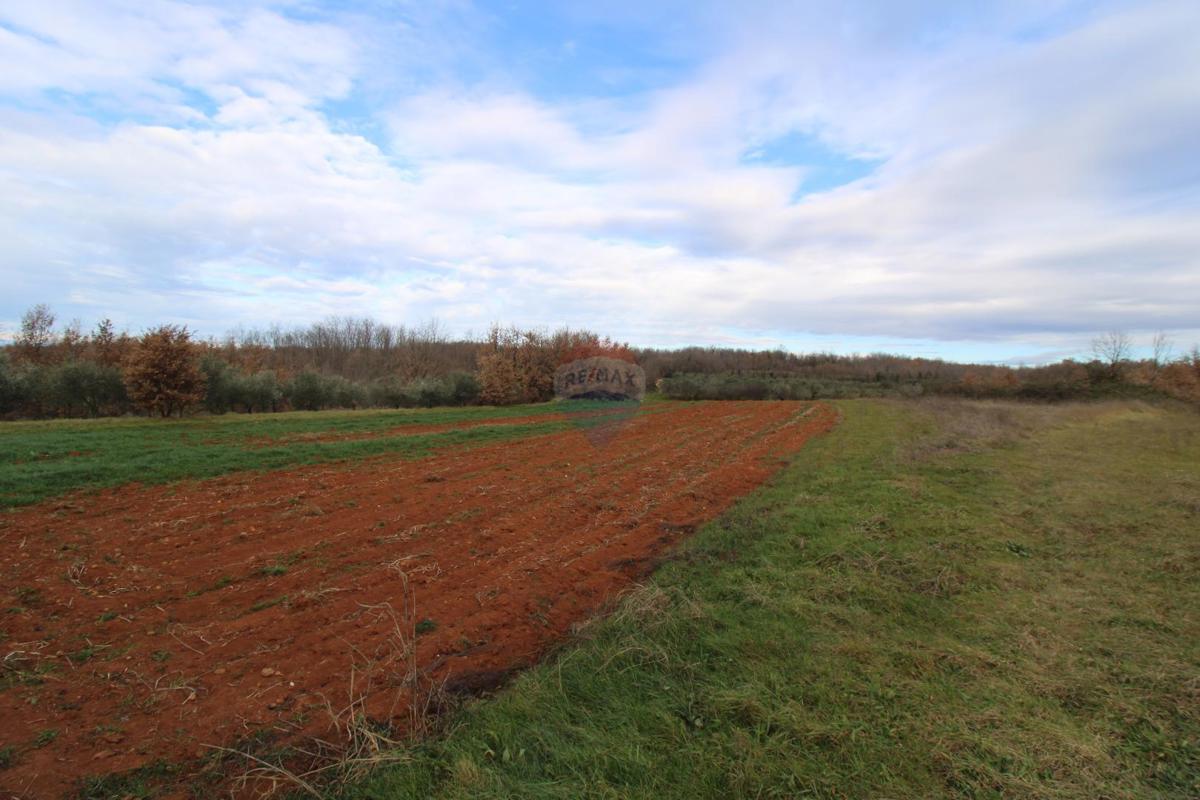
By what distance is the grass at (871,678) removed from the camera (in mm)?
2488

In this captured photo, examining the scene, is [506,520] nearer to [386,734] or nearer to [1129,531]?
[386,734]

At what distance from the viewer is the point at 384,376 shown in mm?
39875

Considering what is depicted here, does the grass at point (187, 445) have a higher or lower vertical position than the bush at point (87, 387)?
lower

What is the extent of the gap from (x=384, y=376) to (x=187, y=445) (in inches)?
1121

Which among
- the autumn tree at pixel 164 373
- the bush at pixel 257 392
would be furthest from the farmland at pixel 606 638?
the bush at pixel 257 392

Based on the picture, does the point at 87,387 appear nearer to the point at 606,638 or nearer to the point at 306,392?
the point at 306,392

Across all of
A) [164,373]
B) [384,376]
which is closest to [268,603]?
[164,373]

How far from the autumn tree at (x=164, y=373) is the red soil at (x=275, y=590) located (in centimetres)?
1232

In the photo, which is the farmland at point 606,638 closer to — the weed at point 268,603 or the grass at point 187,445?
the weed at point 268,603

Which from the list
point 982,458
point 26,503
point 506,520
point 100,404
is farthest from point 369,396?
point 982,458

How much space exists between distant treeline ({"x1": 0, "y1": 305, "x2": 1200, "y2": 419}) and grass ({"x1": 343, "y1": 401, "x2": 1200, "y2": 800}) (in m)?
21.1

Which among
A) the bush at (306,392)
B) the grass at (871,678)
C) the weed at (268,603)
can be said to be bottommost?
the weed at (268,603)

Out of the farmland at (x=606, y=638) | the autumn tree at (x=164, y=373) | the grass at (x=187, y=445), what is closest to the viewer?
the farmland at (x=606, y=638)

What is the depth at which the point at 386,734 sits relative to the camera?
293cm
